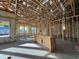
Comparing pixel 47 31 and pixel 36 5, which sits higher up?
pixel 36 5

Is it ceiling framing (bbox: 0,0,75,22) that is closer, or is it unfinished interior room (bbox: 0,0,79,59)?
unfinished interior room (bbox: 0,0,79,59)

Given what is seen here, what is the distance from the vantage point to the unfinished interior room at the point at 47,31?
7344 mm

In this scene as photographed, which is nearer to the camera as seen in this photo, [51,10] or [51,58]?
[51,58]

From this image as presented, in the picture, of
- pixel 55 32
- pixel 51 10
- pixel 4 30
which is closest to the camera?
pixel 51 10

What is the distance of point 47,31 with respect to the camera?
1411 cm

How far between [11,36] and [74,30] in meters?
6.11

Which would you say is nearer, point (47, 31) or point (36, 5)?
point (36, 5)

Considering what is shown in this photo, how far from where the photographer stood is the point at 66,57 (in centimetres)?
643

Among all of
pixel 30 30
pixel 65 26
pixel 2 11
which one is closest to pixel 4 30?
pixel 30 30

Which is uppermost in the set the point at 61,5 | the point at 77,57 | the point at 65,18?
the point at 61,5

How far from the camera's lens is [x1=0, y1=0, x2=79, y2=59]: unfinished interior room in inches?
289

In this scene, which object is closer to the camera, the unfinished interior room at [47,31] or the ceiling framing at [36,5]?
the unfinished interior room at [47,31]

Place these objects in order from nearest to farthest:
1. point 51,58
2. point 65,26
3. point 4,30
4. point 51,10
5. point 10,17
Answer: point 51,58, point 51,10, point 65,26, point 10,17, point 4,30

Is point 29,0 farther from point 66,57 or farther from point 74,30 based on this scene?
point 74,30
